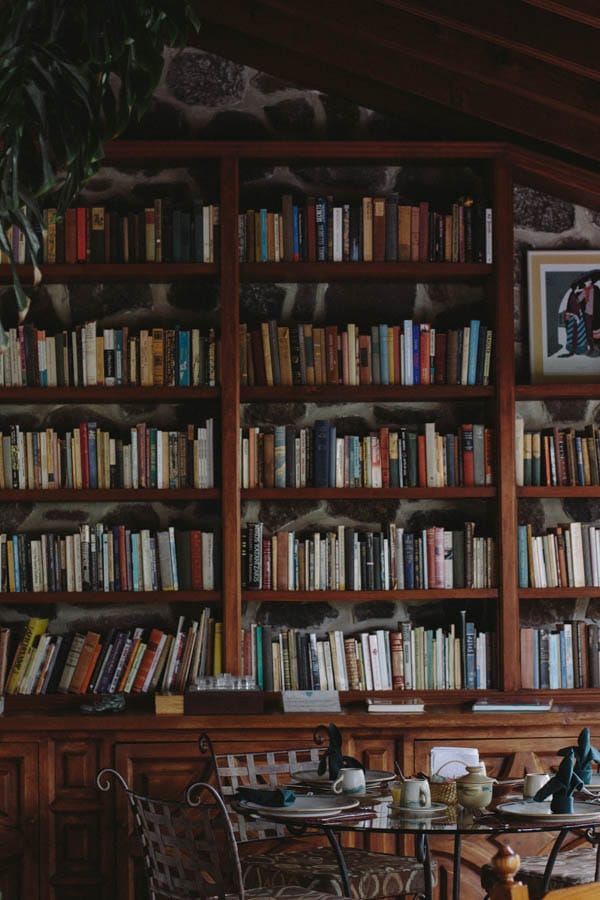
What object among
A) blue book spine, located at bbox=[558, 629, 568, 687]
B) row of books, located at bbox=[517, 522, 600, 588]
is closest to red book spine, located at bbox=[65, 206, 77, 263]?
row of books, located at bbox=[517, 522, 600, 588]

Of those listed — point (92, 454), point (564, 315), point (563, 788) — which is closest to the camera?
point (563, 788)

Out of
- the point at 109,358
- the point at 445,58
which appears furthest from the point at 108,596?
the point at 445,58

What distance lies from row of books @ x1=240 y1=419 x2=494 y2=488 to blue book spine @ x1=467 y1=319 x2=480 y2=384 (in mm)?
200

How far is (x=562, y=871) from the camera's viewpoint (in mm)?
4020

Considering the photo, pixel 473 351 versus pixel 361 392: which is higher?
pixel 473 351

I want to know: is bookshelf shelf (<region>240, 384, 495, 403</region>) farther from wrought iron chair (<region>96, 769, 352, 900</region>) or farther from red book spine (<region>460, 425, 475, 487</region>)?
wrought iron chair (<region>96, 769, 352, 900</region>)

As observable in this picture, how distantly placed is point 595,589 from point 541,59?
2076 mm

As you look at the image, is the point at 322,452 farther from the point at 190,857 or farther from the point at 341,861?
the point at 190,857

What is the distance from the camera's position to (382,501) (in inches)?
214

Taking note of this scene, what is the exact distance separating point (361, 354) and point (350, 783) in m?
1.95

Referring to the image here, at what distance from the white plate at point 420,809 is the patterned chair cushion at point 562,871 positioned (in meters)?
0.50

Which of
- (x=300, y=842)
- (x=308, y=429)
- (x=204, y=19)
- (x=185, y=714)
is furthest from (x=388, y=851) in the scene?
(x=204, y=19)

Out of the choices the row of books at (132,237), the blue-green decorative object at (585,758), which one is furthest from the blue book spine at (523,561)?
the row of books at (132,237)

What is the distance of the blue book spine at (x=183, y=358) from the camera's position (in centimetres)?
519
